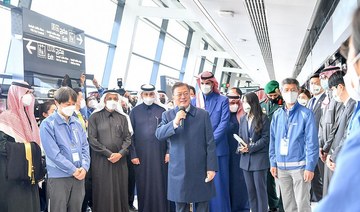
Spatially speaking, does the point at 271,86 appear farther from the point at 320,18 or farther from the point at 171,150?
the point at 320,18

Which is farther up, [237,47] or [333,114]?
[237,47]

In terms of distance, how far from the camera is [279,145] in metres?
3.07

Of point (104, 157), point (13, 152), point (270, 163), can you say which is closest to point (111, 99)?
point (104, 157)

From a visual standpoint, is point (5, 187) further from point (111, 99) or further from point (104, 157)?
point (111, 99)

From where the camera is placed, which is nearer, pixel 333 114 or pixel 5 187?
pixel 5 187

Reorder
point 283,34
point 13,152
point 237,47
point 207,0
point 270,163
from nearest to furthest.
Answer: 1. point 13,152
2. point 270,163
3. point 207,0
4. point 283,34
5. point 237,47

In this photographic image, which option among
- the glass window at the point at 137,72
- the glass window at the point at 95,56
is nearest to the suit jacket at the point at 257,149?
the glass window at the point at 95,56

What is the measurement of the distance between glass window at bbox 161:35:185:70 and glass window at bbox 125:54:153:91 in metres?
1.04

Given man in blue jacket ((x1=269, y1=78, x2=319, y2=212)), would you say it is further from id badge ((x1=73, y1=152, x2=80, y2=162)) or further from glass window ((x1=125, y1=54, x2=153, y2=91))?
glass window ((x1=125, y1=54, x2=153, y2=91))

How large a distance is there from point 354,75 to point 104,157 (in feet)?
9.85

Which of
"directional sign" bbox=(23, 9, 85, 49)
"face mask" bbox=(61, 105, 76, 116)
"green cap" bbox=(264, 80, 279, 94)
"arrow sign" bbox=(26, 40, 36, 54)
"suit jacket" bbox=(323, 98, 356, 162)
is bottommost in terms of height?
"face mask" bbox=(61, 105, 76, 116)

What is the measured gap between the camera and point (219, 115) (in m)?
3.57

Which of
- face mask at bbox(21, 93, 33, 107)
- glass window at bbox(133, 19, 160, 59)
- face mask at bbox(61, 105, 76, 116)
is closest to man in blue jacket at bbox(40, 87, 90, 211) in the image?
face mask at bbox(61, 105, 76, 116)

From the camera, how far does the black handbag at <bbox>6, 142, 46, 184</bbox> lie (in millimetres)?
2746
